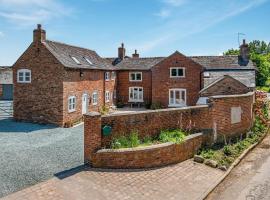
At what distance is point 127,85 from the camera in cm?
3784

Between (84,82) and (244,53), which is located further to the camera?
(244,53)

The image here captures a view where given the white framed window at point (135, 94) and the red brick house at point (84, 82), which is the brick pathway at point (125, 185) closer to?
the red brick house at point (84, 82)

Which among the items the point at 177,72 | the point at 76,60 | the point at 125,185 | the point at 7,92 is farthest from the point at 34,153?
the point at 7,92

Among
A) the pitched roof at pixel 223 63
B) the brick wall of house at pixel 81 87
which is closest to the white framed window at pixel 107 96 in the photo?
the brick wall of house at pixel 81 87

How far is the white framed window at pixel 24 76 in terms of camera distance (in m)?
24.7

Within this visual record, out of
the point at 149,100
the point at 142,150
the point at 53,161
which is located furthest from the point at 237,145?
the point at 149,100

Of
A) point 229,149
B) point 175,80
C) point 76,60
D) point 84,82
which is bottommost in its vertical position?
point 229,149

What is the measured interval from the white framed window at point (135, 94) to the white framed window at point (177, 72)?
509 centimetres

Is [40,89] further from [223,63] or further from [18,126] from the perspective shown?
[223,63]

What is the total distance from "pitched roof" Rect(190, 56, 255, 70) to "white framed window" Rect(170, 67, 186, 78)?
10.3 feet

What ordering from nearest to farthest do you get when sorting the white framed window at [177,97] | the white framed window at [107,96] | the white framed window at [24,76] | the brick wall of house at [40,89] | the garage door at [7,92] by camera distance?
the brick wall of house at [40,89], the white framed window at [24,76], the white framed window at [107,96], the white framed window at [177,97], the garage door at [7,92]

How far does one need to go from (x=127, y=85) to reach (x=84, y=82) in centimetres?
1145

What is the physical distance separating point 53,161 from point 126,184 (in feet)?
14.1

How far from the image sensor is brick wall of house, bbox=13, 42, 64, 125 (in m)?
23.4
